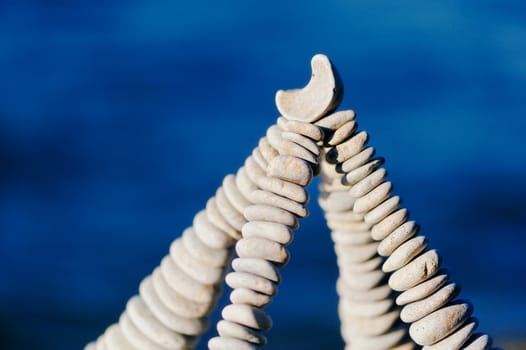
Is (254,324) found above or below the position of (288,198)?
below

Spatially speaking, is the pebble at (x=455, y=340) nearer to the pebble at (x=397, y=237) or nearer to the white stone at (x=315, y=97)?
the pebble at (x=397, y=237)

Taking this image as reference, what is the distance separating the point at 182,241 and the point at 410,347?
305 millimetres

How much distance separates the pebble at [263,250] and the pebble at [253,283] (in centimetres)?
2

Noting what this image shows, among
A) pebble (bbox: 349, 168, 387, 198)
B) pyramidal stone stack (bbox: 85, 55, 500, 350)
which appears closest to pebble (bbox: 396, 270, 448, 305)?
pyramidal stone stack (bbox: 85, 55, 500, 350)

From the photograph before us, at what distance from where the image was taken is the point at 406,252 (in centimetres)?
80

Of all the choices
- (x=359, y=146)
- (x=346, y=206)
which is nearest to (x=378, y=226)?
(x=359, y=146)

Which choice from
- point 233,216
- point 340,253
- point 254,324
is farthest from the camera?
point 340,253

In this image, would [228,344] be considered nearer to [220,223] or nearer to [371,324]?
[220,223]

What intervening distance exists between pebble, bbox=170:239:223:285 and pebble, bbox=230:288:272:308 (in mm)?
149

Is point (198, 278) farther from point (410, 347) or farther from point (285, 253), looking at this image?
point (410, 347)

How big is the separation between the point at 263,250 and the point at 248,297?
5 centimetres

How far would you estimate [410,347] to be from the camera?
3.39 feet

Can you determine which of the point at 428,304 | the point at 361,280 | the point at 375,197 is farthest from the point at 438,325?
the point at 361,280

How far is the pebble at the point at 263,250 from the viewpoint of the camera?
81 centimetres
